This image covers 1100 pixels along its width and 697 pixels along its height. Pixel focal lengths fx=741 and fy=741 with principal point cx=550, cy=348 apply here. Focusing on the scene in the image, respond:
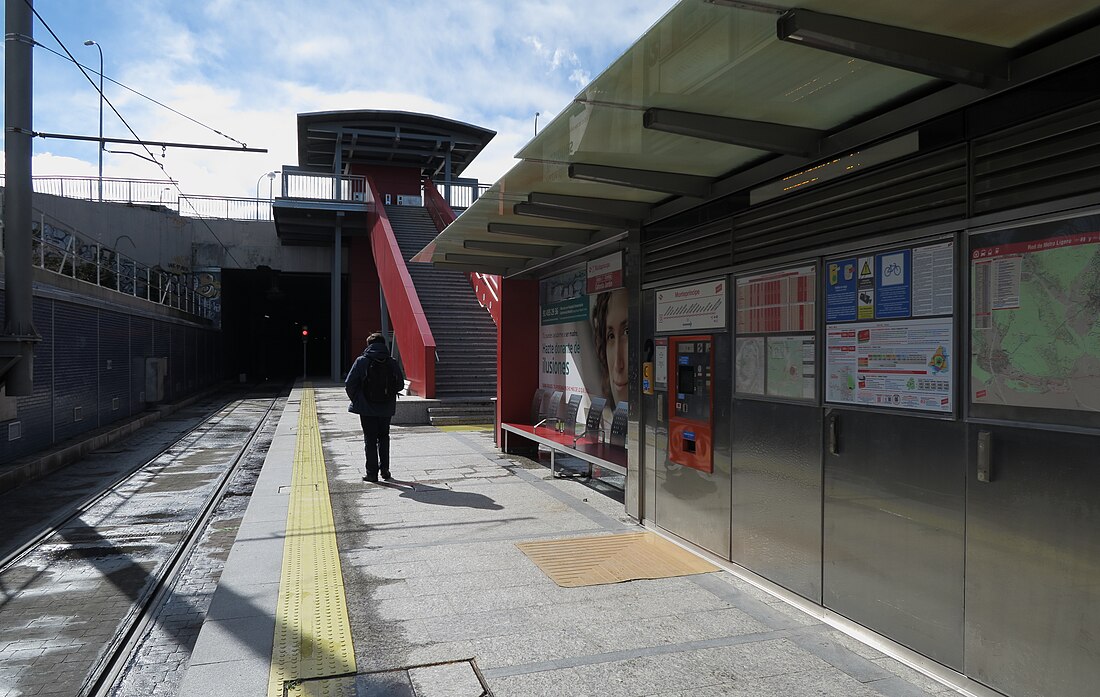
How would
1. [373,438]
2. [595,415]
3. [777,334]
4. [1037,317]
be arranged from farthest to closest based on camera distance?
1. [595,415]
2. [373,438]
3. [777,334]
4. [1037,317]

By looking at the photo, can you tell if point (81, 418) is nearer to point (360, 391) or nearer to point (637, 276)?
point (360, 391)

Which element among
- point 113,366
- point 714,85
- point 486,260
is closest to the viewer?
point 714,85

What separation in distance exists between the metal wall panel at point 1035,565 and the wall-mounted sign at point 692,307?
231cm

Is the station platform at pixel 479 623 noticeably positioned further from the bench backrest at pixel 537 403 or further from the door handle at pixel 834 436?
the bench backrest at pixel 537 403

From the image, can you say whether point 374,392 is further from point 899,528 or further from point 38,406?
point 899,528

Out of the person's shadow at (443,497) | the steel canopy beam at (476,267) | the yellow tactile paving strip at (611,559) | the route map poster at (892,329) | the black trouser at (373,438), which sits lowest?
the yellow tactile paving strip at (611,559)

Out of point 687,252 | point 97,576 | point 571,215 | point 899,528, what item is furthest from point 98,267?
point 899,528

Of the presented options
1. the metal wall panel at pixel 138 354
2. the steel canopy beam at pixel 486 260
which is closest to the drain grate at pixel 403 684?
the steel canopy beam at pixel 486 260

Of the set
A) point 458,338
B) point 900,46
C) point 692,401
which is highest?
point 900,46

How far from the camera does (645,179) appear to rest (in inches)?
215

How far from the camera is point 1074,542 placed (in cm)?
300

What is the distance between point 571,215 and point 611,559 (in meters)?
2.99

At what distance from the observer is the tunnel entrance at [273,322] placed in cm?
3778

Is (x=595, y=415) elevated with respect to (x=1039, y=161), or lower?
lower
